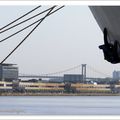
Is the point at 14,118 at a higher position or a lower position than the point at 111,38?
lower

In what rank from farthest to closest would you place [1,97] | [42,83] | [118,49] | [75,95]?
[75,95]
[1,97]
[42,83]
[118,49]

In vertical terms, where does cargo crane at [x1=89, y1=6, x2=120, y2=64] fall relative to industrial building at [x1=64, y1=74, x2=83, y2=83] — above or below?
below

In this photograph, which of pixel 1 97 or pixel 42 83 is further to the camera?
pixel 1 97

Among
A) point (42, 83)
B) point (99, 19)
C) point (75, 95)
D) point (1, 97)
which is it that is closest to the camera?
point (99, 19)

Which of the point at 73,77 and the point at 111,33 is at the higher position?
the point at 73,77

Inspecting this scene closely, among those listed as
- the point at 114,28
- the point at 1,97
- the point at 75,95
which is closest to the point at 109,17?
the point at 114,28

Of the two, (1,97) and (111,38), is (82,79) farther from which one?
(111,38)

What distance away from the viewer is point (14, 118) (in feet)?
11.8

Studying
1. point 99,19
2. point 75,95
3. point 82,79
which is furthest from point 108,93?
point 99,19

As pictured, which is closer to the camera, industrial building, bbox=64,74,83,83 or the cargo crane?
the cargo crane

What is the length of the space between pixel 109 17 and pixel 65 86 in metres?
51.9

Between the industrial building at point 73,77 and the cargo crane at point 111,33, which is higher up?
the industrial building at point 73,77

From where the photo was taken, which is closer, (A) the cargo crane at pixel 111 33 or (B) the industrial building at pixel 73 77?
(A) the cargo crane at pixel 111 33

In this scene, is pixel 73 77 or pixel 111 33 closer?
pixel 111 33
